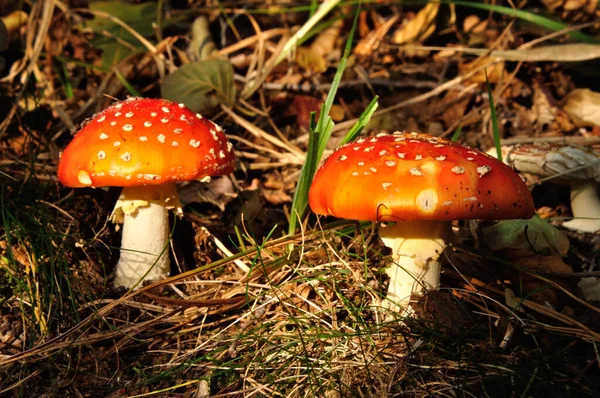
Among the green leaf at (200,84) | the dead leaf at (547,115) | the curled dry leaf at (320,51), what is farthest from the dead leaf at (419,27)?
the green leaf at (200,84)

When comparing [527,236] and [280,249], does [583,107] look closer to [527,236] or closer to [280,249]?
[527,236]

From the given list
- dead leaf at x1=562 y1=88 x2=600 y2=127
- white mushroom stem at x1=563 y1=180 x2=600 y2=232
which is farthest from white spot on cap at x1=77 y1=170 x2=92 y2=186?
dead leaf at x1=562 y1=88 x2=600 y2=127


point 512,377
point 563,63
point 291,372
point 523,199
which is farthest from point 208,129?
point 563,63

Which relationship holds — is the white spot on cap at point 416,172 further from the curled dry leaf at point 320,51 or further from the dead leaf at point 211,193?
the curled dry leaf at point 320,51

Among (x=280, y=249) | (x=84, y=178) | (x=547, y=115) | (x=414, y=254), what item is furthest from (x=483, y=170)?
(x=547, y=115)

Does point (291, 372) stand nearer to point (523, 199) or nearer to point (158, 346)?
point (158, 346)
